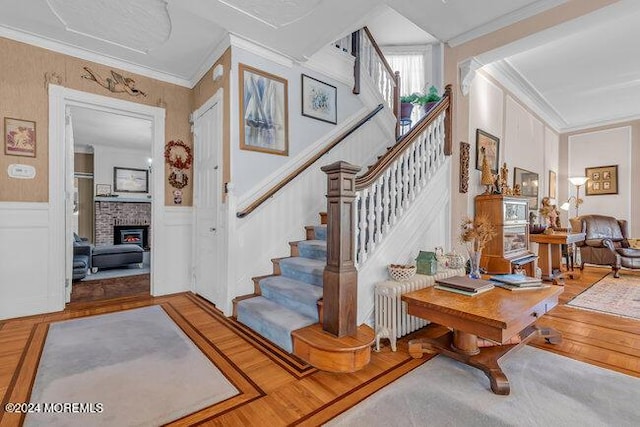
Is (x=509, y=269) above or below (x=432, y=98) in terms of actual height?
below

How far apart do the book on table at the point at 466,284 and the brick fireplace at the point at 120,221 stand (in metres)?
8.46

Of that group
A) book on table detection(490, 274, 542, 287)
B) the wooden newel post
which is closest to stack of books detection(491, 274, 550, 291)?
book on table detection(490, 274, 542, 287)

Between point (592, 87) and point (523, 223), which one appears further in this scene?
point (592, 87)

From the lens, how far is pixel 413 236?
2.98m

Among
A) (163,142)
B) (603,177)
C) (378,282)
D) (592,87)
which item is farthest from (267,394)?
(603,177)

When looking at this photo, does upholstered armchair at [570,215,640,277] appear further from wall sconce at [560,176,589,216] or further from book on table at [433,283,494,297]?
book on table at [433,283,494,297]

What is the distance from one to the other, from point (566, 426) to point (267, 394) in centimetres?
158

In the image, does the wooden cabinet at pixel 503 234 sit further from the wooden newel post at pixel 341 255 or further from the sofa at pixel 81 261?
the sofa at pixel 81 261

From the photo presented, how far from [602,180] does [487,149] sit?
446 centimetres

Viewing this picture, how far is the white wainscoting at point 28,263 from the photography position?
310 centimetres

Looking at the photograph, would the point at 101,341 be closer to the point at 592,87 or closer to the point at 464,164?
the point at 464,164

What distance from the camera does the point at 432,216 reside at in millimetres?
3260

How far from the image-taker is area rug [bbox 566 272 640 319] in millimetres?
3355

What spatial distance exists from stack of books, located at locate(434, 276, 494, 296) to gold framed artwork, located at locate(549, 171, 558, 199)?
5205mm
